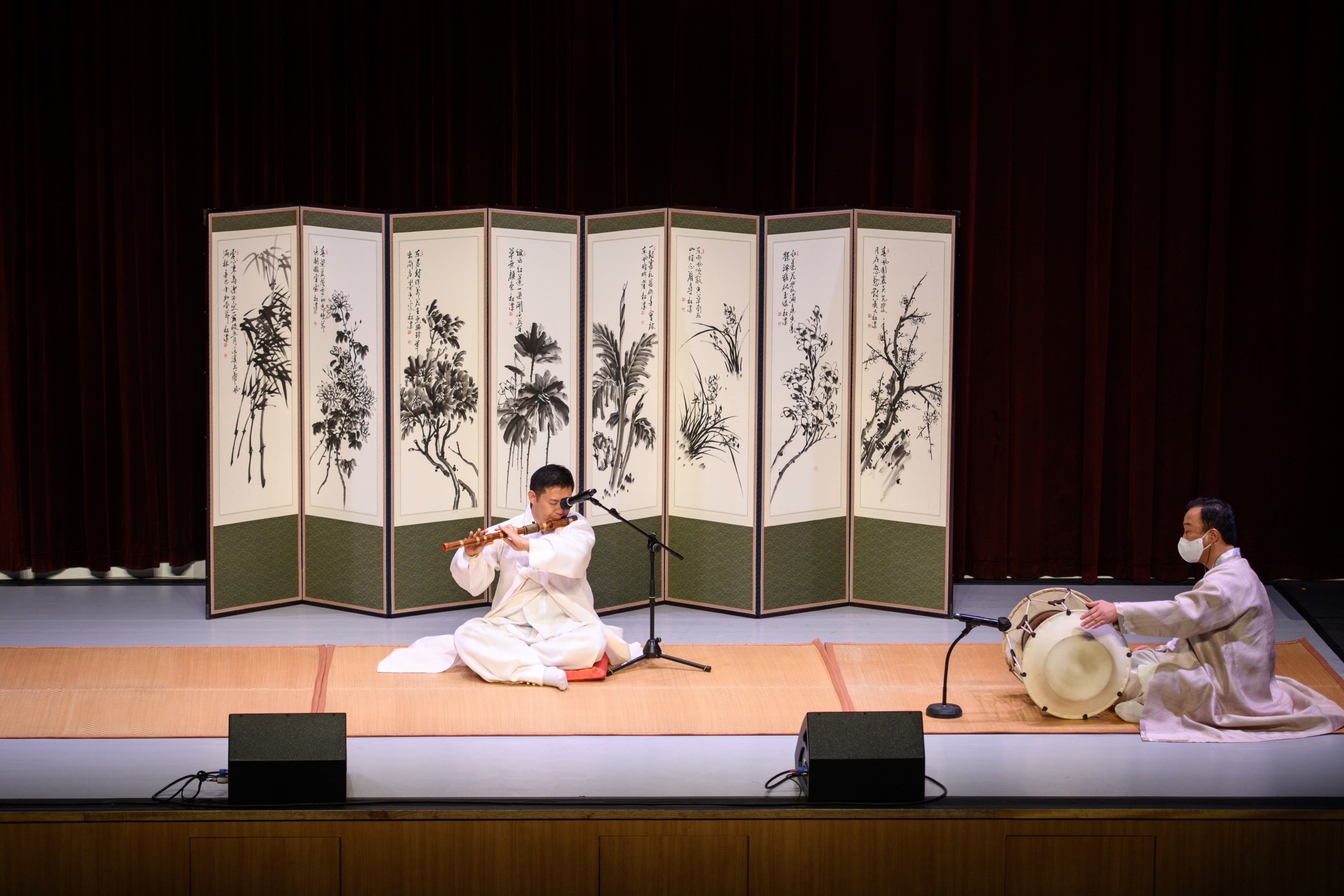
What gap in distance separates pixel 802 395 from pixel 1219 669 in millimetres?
2219

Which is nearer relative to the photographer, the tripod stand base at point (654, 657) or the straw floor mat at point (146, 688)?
the straw floor mat at point (146, 688)

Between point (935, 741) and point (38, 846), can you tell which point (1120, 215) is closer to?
point (935, 741)

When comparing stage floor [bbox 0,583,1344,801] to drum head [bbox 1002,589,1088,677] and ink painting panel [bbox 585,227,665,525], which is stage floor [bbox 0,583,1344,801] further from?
ink painting panel [bbox 585,227,665,525]

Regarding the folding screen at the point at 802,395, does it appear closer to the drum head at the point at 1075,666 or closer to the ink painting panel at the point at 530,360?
the ink painting panel at the point at 530,360

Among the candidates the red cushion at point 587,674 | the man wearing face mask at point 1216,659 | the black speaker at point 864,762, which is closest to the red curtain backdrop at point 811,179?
the man wearing face mask at point 1216,659

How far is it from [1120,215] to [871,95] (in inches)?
54.7

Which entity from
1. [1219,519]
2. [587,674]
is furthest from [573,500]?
[1219,519]

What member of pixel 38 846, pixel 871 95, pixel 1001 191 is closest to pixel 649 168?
pixel 871 95

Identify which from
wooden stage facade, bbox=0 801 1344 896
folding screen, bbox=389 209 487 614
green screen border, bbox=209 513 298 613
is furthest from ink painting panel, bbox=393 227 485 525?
wooden stage facade, bbox=0 801 1344 896

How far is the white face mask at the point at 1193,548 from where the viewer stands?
460 cm

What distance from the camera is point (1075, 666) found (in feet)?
14.9

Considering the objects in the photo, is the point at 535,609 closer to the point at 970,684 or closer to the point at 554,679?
the point at 554,679

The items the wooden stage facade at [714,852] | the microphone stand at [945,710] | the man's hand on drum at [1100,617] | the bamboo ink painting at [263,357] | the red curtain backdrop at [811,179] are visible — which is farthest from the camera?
the red curtain backdrop at [811,179]

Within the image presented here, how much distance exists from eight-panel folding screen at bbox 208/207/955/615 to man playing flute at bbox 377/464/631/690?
803 mm
